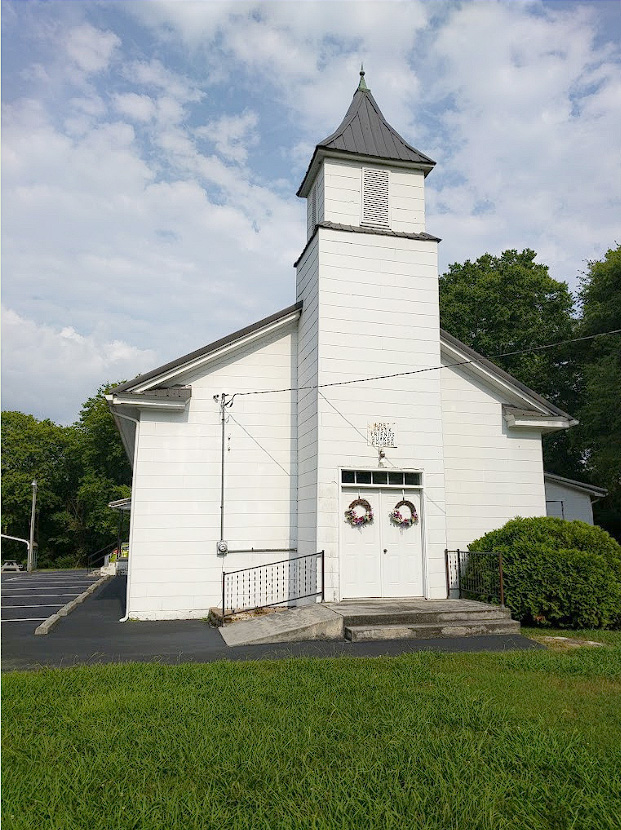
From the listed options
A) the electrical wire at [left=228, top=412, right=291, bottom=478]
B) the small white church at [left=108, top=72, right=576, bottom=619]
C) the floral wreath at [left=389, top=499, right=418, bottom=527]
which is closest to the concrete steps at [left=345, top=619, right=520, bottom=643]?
the small white church at [left=108, top=72, right=576, bottom=619]

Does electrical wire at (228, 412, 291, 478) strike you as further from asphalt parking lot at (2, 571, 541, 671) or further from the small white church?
asphalt parking lot at (2, 571, 541, 671)

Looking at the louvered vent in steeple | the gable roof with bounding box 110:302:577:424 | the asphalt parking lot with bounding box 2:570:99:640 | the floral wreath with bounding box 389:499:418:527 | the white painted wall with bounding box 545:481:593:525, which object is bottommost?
the asphalt parking lot with bounding box 2:570:99:640

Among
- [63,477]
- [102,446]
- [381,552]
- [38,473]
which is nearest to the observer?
[381,552]

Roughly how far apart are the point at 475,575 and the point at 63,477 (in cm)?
4505

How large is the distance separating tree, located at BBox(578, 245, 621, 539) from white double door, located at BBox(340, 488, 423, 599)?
15252mm

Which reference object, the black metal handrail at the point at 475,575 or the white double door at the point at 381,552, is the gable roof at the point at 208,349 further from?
the black metal handrail at the point at 475,575

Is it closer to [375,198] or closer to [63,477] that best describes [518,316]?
[375,198]

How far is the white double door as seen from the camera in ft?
39.7

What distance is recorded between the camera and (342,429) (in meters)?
12.4

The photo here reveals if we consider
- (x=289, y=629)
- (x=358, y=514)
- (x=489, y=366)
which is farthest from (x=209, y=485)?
(x=489, y=366)

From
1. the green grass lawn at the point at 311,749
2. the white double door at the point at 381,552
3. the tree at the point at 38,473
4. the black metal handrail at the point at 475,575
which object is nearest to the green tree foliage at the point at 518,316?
the black metal handrail at the point at 475,575

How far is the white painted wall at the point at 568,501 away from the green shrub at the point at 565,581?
1108 cm

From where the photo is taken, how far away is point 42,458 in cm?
5047

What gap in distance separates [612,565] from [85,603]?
39.8 feet
